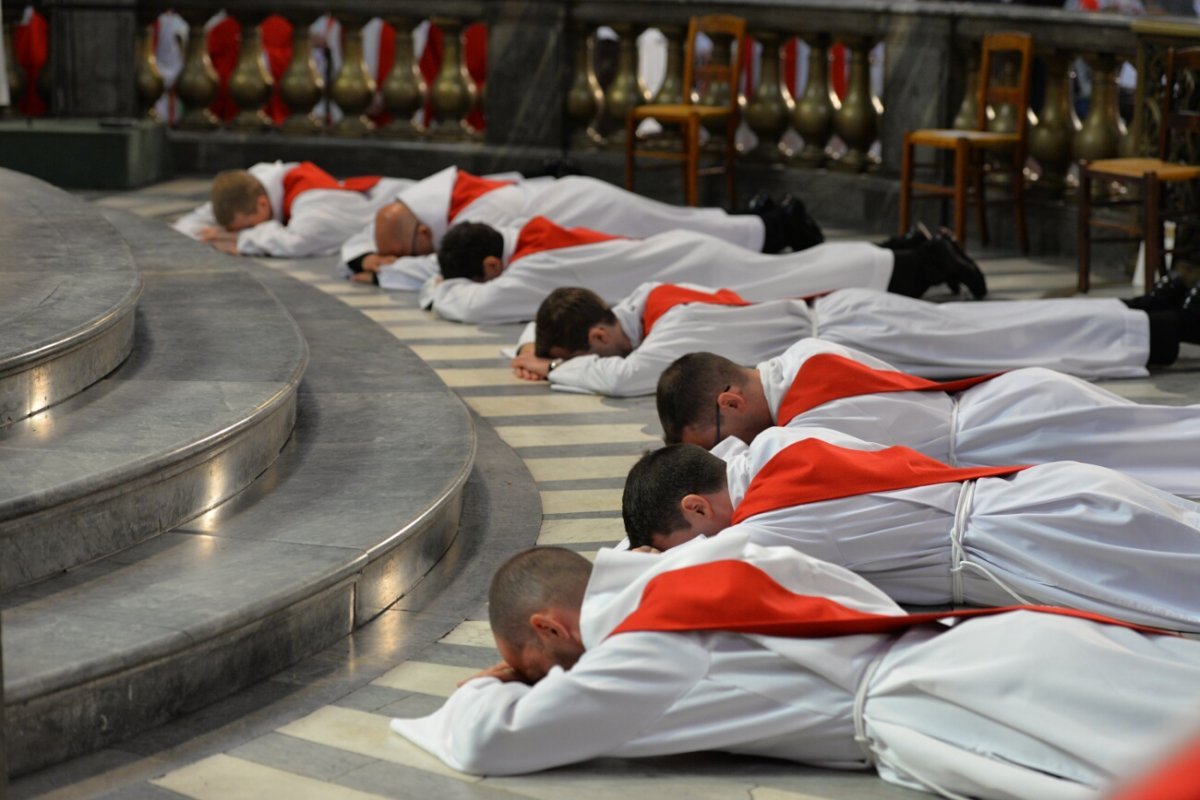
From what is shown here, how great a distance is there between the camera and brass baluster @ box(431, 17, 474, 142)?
36.3 ft

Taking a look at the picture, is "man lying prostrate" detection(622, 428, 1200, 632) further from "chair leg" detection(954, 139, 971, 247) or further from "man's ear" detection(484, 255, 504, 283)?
"chair leg" detection(954, 139, 971, 247)

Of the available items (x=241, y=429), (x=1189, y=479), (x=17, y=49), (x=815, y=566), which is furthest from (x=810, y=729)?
(x=17, y=49)

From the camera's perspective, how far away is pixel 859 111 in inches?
395

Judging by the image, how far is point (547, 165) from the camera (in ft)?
31.7

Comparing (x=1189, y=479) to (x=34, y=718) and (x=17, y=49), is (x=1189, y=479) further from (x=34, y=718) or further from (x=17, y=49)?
(x=17, y=49)

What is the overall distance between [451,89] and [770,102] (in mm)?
2201

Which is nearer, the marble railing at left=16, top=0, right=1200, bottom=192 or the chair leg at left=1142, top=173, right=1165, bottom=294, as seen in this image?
the chair leg at left=1142, top=173, right=1165, bottom=294

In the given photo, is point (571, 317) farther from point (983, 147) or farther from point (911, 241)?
point (983, 147)

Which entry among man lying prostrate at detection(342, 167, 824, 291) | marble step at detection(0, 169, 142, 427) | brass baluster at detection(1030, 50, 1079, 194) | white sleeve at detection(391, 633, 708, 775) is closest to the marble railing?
brass baluster at detection(1030, 50, 1079, 194)

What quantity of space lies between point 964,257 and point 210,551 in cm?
469

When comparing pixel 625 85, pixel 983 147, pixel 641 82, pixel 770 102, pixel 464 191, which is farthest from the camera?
pixel 641 82

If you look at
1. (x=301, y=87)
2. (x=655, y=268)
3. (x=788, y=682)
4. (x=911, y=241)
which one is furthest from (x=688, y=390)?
(x=301, y=87)

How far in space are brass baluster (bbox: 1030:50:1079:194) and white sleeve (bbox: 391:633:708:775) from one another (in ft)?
22.2

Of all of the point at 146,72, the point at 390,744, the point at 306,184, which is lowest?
the point at 390,744
